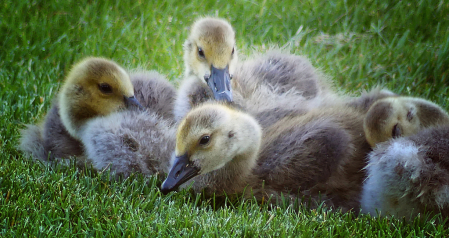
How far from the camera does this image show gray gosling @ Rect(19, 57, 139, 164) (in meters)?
3.30

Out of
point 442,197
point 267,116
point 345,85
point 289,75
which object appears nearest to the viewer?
point 442,197

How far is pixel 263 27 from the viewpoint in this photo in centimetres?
522

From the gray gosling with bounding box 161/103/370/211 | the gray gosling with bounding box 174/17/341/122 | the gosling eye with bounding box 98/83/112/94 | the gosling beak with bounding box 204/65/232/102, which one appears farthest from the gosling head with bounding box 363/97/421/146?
the gosling eye with bounding box 98/83/112/94

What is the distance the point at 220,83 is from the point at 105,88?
636 mm

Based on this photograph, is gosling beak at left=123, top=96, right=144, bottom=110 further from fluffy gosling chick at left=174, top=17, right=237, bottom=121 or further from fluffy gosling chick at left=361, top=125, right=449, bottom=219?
fluffy gosling chick at left=361, top=125, right=449, bottom=219

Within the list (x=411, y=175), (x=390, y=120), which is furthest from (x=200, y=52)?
(x=411, y=175)

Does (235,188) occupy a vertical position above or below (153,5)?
below

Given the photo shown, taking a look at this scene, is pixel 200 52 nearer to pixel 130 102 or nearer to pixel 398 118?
pixel 130 102

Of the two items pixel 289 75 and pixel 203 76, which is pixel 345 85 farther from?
pixel 203 76

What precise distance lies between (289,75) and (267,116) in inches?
18.6

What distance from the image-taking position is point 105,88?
10.9 ft

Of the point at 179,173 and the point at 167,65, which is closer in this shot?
the point at 179,173

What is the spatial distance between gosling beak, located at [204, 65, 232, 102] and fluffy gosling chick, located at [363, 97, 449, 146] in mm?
758

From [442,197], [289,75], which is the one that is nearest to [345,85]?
[289,75]
